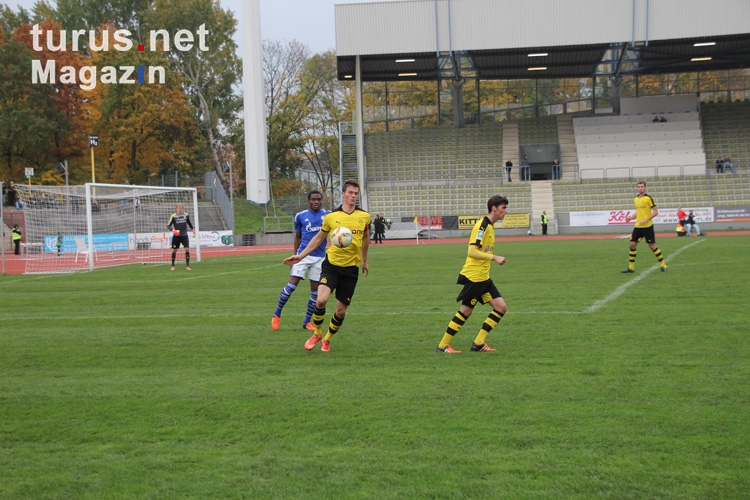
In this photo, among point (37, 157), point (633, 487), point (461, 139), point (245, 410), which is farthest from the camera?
point (37, 157)

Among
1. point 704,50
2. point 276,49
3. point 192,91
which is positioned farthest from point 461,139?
point 192,91

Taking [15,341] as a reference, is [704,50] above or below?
above

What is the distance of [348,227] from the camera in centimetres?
832

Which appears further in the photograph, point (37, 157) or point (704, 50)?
point (37, 157)

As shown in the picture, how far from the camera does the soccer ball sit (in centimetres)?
809

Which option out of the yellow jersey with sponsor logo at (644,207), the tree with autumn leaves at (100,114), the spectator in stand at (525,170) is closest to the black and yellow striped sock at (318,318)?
the yellow jersey with sponsor logo at (644,207)

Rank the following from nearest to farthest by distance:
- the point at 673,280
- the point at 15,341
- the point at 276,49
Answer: the point at 15,341
the point at 673,280
the point at 276,49

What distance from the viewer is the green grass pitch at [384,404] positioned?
14.2 ft

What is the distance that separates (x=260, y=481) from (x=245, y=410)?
5.03 feet

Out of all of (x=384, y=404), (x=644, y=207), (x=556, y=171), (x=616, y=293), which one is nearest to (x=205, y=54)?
(x=556, y=171)

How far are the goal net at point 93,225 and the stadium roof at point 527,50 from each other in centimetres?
1796

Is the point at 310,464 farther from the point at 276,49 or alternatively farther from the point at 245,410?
the point at 276,49

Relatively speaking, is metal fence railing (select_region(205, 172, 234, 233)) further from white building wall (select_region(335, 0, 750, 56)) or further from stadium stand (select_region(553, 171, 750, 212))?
stadium stand (select_region(553, 171, 750, 212))

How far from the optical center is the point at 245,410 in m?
5.82
